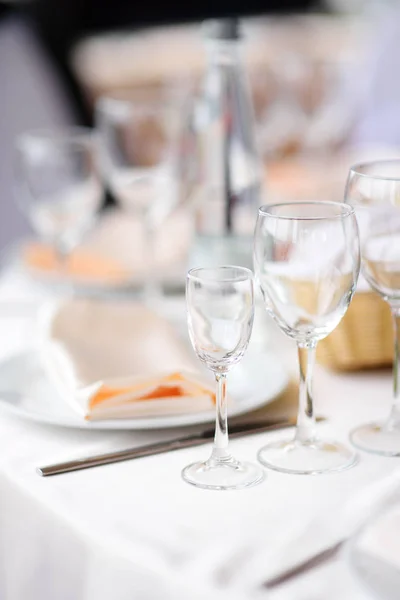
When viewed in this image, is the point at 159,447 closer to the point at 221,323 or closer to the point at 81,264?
the point at 221,323

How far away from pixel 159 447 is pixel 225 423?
0.22ft

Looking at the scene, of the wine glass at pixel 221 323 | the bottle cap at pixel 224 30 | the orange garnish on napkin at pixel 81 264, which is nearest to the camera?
the wine glass at pixel 221 323

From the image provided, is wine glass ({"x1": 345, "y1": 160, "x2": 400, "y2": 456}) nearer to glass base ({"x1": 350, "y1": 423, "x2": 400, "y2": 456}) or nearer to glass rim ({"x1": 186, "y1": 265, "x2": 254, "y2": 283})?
glass base ({"x1": 350, "y1": 423, "x2": 400, "y2": 456})

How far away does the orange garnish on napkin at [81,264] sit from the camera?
1.21 m

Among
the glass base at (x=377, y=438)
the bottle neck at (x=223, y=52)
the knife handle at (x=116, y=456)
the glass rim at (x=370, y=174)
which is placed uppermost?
the bottle neck at (x=223, y=52)

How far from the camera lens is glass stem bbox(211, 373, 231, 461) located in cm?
67

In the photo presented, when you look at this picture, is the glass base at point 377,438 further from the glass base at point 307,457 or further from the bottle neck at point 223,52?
the bottle neck at point 223,52

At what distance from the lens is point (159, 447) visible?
71cm

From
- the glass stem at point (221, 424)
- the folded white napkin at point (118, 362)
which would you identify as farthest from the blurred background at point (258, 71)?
the glass stem at point (221, 424)

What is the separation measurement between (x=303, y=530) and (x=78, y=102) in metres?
2.92

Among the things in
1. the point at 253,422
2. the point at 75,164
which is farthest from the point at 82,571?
the point at 75,164

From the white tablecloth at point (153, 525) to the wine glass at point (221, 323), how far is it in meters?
0.02

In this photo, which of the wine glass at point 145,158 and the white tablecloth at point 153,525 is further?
the wine glass at point 145,158

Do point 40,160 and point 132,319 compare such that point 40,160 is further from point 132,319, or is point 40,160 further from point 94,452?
point 94,452
